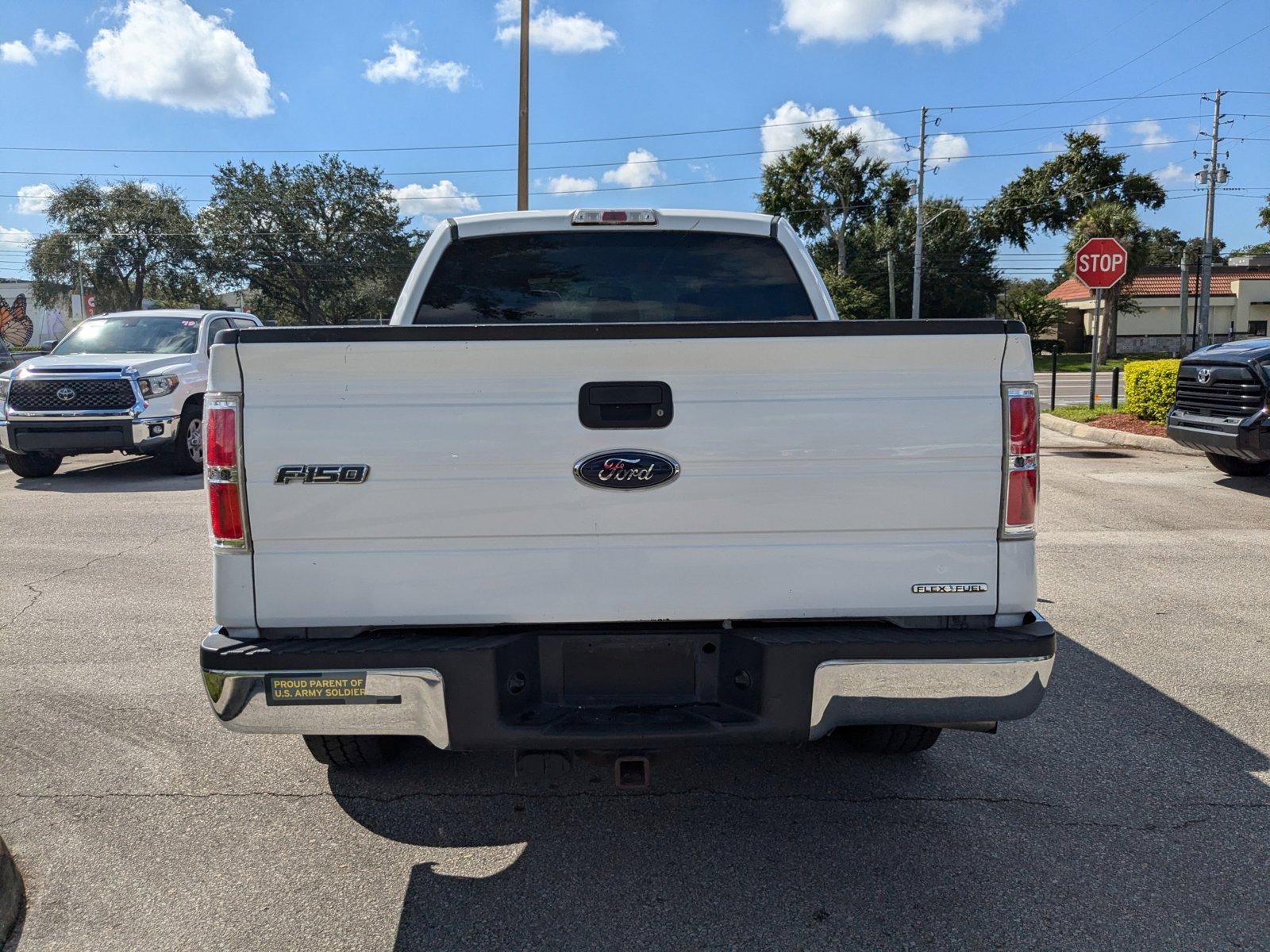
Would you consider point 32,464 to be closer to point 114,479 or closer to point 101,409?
point 114,479

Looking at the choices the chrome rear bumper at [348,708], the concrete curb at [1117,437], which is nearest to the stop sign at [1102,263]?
the concrete curb at [1117,437]

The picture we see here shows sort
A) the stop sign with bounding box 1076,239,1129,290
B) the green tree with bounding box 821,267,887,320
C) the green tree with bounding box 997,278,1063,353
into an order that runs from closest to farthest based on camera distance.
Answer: the stop sign with bounding box 1076,239,1129,290 < the green tree with bounding box 997,278,1063,353 < the green tree with bounding box 821,267,887,320

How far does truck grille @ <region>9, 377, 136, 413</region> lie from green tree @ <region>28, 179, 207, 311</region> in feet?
164

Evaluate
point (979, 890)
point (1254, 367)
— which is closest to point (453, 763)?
point (979, 890)

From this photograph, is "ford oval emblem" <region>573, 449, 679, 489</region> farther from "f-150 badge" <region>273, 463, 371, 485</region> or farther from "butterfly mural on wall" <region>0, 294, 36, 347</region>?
"butterfly mural on wall" <region>0, 294, 36, 347</region>

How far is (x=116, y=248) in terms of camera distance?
55.8m

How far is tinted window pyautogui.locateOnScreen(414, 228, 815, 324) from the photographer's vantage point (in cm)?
449

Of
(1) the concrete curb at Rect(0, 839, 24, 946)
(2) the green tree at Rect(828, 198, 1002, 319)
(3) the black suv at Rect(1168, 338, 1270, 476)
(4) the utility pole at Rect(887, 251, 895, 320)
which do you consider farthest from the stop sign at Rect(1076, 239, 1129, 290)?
(2) the green tree at Rect(828, 198, 1002, 319)

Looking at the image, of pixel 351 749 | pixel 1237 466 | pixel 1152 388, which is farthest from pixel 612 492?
pixel 1152 388

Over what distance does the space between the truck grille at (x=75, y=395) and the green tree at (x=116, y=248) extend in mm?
49956

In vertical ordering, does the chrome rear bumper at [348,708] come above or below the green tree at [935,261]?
below

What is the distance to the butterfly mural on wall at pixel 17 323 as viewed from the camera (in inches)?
2346

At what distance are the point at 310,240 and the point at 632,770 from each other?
204ft

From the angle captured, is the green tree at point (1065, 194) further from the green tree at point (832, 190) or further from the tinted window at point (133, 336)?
the tinted window at point (133, 336)
